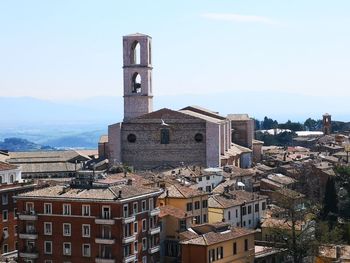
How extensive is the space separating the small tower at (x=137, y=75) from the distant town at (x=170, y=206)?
8135 mm

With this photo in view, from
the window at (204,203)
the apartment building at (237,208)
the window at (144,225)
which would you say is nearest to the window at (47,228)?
the window at (144,225)

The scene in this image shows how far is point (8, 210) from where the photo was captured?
153 ft

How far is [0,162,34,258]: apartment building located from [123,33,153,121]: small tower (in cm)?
3338

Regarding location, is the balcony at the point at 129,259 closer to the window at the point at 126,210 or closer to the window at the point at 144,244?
the window at the point at 144,244

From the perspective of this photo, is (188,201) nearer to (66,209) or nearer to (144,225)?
(144,225)

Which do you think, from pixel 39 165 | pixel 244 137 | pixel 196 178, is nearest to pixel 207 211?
pixel 196 178

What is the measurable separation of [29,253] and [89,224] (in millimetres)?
3525

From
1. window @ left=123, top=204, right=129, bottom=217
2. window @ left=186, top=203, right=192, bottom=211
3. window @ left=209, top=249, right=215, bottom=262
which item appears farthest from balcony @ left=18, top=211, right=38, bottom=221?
window @ left=186, top=203, right=192, bottom=211

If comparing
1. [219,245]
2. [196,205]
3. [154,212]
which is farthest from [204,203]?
[219,245]

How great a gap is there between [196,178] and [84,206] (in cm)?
1807

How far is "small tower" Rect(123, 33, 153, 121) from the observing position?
8119 centimetres

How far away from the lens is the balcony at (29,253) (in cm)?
3869

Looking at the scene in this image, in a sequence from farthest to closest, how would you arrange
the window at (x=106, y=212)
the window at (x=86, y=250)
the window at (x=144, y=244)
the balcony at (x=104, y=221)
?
the window at (x=144, y=244)
the window at (x=86, y=250)
the window at (x=106, y=212)
the balcony at (x=104, y=221)

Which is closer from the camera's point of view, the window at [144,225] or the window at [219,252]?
the window at [219,252]
